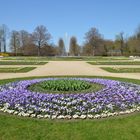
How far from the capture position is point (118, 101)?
8.80 m

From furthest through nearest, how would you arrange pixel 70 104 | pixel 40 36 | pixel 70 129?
pixel 40 36 → pixel 70 104 → pixel 70 129

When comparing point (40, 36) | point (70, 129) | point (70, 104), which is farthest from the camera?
point (40, 36)

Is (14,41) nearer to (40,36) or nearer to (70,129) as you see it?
(40,36)

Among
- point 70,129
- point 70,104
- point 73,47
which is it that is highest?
point 73,47

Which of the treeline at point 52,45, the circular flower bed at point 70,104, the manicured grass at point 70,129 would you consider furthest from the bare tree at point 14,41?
the manicured grass at point 70,129

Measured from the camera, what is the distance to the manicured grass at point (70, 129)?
5717 mm

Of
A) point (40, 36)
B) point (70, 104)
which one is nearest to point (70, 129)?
point (70, 104)

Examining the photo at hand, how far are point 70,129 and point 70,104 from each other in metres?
2.11

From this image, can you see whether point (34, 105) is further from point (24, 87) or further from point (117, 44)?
point (117, 44)

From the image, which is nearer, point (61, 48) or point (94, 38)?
point (94, 38)

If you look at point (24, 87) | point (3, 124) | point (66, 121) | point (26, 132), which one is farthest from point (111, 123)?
point (24, 87)

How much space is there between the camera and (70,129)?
622cm

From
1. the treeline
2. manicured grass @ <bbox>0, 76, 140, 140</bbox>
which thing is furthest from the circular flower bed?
the treeline

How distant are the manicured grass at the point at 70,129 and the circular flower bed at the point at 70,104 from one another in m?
0.42
